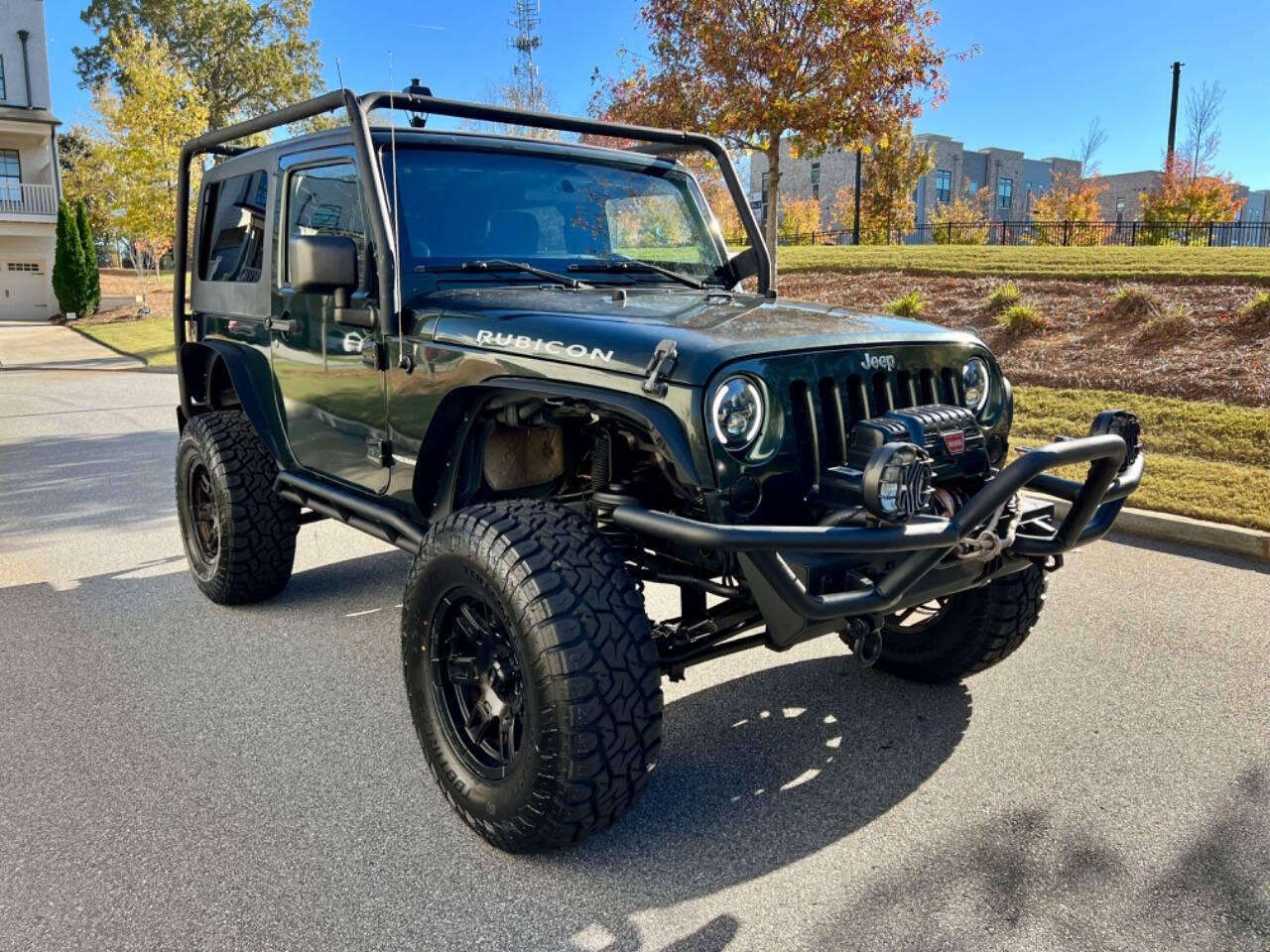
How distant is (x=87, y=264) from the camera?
3194 cm

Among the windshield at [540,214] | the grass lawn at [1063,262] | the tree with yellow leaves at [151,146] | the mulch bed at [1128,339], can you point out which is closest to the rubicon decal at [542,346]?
the windshield at [540,214]

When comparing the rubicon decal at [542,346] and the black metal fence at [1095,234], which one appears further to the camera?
the black metal fence at [1095,234]

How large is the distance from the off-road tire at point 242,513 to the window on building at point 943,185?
56.1m

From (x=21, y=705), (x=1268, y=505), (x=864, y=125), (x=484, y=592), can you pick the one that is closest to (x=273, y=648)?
(x=21, y=705)

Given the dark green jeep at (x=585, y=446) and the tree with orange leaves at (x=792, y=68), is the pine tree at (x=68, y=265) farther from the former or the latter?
the dark green jeep at (x=585, y=446)

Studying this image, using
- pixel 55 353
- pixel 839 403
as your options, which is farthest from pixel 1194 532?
pixel 55 353

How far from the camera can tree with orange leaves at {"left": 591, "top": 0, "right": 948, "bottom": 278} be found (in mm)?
11211

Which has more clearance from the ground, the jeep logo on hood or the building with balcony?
the building with balcony

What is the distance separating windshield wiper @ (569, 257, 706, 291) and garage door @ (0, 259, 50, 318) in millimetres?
35466

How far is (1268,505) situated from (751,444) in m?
5.05

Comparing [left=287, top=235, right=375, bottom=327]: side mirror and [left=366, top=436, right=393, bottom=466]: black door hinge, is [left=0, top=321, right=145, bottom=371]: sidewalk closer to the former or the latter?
[left=366, top=436, right=393, bottom=466]: black door hinge

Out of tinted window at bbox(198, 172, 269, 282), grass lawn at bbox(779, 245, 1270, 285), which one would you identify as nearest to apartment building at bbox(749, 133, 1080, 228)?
grass lawn at bbox(779, 245, 1270, 285)

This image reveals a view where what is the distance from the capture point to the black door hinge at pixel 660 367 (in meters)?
Answer: 2.78

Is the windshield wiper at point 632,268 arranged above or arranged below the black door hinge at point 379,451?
above
